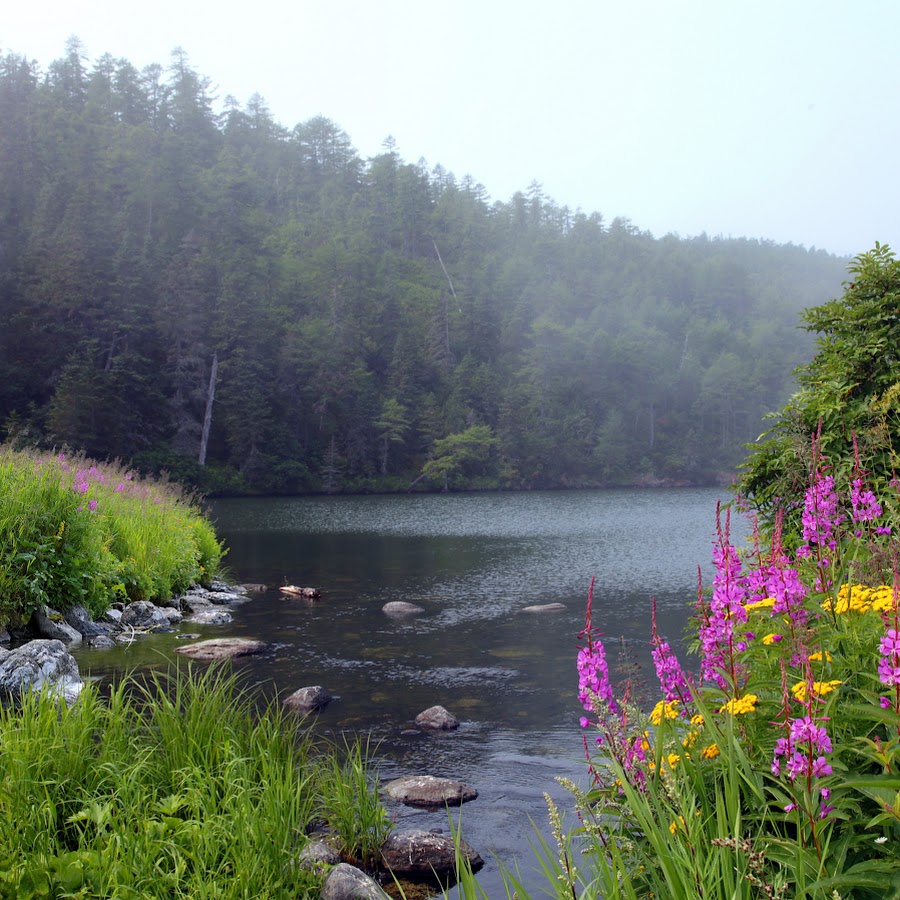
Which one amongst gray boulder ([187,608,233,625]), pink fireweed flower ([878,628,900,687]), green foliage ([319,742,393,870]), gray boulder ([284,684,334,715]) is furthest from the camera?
gray boulder ([187,608,233,625])

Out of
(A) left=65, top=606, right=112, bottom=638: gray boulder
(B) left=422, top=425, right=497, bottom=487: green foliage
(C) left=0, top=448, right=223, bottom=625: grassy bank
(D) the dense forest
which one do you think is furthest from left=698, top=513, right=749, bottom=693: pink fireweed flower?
(B) left=422, top=425, right=497, bottom=487: green foliage

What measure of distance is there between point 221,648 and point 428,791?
19.3 feet

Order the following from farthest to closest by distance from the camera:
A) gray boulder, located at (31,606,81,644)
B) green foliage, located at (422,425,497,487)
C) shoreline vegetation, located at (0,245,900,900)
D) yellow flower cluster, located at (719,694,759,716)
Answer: green foliage, located at (422,425,497,487)
gray boulder, located at (31,606,81,644)
yellow flower cluster, located at (719,694,759,716)
shoreline vegetation, located at (0,245,900,900)

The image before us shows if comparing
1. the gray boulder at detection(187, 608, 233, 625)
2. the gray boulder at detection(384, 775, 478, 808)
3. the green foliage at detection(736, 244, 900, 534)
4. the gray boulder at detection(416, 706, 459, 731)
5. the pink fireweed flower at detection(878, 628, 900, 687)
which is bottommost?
the gray boulder at detection(187, 608, 233, 625)

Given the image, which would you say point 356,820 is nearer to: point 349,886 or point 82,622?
point 349,886

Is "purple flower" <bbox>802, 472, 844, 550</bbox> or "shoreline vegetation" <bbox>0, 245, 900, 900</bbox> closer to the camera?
"shoreline vegetation" <bbox>0, 245, 900, 900</bbox>

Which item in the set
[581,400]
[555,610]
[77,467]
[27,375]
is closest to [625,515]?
[555,610]

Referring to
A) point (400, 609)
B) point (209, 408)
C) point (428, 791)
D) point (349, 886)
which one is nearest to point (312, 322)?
point (209, 408)

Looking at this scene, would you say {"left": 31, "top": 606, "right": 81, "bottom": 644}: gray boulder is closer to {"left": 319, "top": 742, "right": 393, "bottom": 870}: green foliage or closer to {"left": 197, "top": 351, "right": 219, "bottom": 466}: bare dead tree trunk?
{"left": 319, "top": 742, "right": 393, "bottom": 870}: green foliage

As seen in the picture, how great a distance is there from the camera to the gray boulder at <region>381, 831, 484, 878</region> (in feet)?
17.9

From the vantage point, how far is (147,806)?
4.51 meters

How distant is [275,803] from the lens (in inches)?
180

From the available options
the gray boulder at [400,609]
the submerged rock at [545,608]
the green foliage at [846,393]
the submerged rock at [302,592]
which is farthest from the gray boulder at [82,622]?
the green foliage at [846,393]

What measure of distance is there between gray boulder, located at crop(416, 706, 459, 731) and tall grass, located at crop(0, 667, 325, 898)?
3.45m
